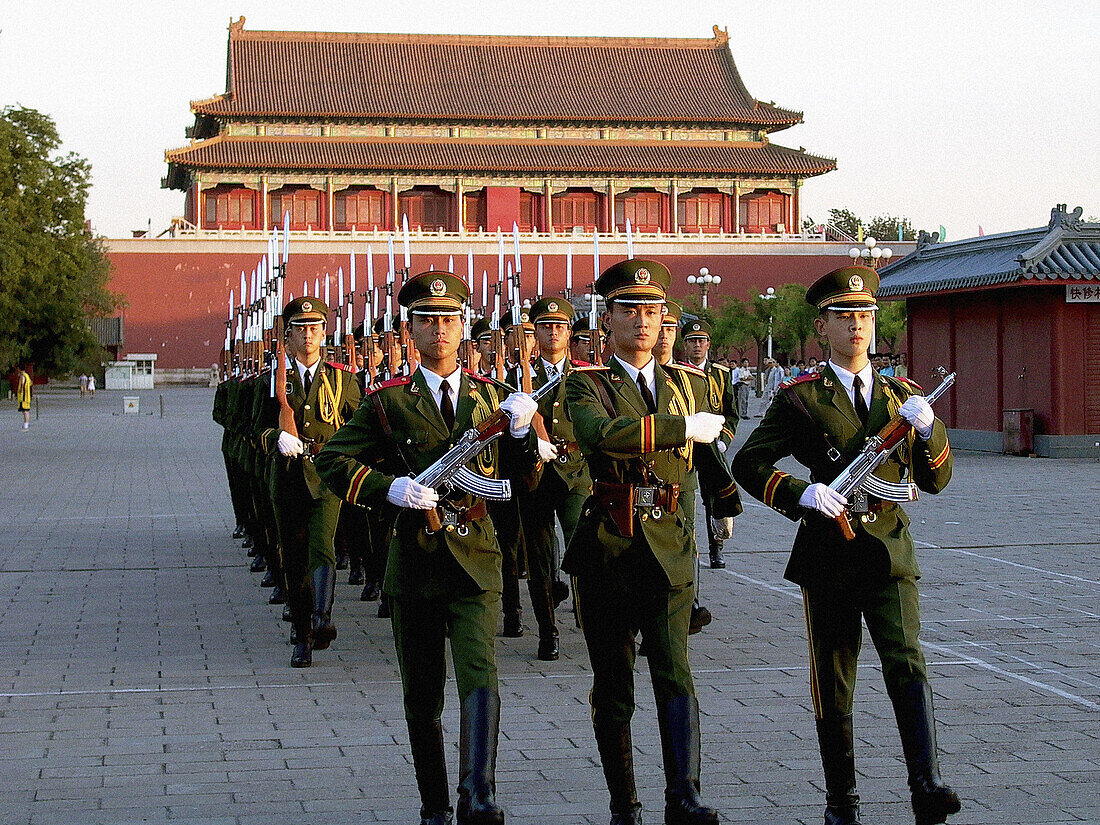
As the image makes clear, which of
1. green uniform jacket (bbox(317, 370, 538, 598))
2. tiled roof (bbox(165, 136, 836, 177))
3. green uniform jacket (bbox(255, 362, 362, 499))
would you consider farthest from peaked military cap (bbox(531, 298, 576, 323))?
tiled roof (bbox(165, 136, 836, 177))

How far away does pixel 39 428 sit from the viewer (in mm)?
27656

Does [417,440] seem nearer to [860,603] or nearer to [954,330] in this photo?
[860,603]

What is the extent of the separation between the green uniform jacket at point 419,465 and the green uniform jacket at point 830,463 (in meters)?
0.71

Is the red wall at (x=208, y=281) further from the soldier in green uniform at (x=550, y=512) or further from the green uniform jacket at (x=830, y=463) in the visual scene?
the green uniform jacket at (x=830, y=463)

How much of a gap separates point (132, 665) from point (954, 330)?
14904 millimetres

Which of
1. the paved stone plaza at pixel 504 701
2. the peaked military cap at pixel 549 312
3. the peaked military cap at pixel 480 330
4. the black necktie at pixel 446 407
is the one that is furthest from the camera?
the peaked military cap at pixel 480 330

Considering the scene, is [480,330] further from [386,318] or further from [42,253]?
[42,253]

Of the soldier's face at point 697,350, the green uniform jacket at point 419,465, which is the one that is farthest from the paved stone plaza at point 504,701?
the soldier's face at point 697,350

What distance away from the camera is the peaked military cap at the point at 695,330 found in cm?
873

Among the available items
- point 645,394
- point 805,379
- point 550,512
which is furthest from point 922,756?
point 550,512

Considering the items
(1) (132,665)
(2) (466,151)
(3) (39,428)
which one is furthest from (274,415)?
(2) (466,151)

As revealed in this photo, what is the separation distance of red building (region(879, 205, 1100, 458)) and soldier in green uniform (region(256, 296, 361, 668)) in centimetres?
1187

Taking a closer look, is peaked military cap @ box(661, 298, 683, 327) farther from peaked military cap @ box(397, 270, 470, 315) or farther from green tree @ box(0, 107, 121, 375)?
green tree @ box(0, 107, 121, 375)

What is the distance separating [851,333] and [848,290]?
0.42ft
